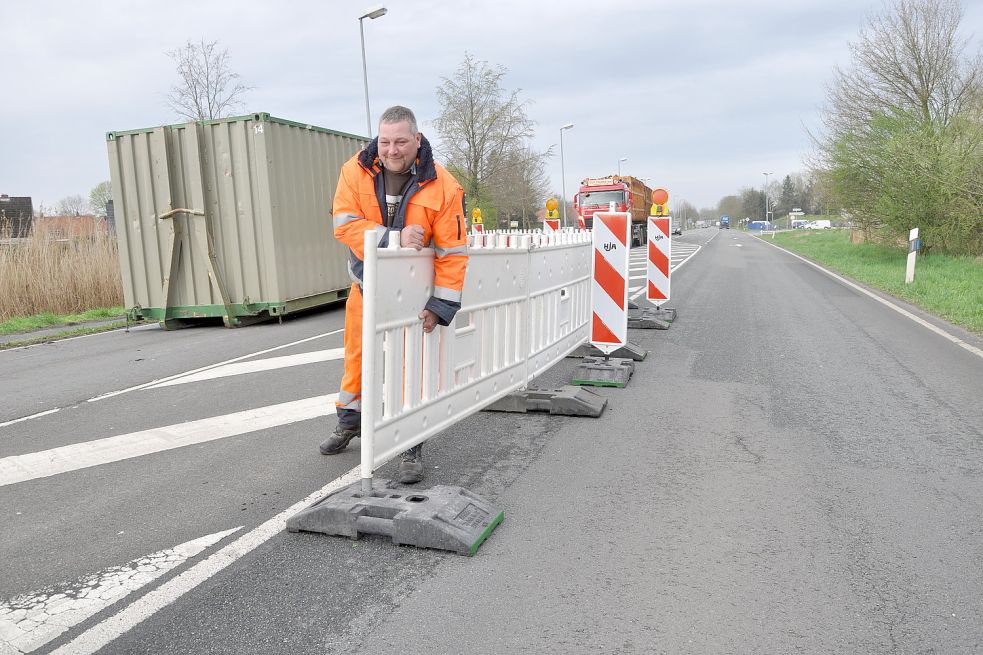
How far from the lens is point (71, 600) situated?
2789mm

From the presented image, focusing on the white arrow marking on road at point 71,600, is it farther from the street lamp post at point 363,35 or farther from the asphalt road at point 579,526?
the street lamp post at point 363,35

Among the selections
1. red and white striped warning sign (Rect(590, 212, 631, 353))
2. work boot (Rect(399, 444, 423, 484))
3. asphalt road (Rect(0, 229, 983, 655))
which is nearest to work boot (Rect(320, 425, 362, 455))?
asphalt road (Rect(0, 229, 983, 655))

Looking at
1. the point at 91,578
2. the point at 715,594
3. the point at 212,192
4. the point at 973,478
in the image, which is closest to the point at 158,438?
the point at 91,578

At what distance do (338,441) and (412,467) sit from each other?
2.37ft

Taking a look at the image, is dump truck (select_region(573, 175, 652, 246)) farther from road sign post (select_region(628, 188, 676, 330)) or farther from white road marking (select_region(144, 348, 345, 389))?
white road marking (select_region(144, 348, 345, 389))

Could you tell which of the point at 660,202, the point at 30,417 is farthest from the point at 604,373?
the point at 660,202

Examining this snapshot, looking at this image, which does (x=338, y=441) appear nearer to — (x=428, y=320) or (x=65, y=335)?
(x=428, y=320)

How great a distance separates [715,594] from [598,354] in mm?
5098

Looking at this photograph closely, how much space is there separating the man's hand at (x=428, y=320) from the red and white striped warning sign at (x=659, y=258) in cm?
739

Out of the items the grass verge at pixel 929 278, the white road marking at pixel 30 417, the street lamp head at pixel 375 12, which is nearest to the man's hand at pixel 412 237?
the white road marking at pixel 30 417

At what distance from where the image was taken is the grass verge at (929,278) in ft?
38.0

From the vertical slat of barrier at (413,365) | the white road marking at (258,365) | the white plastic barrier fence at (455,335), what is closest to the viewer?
the white plastic barrier fence at (455,335)

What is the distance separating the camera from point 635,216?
4059 centimetres

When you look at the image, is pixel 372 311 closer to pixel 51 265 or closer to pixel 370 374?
pixel 370 374
